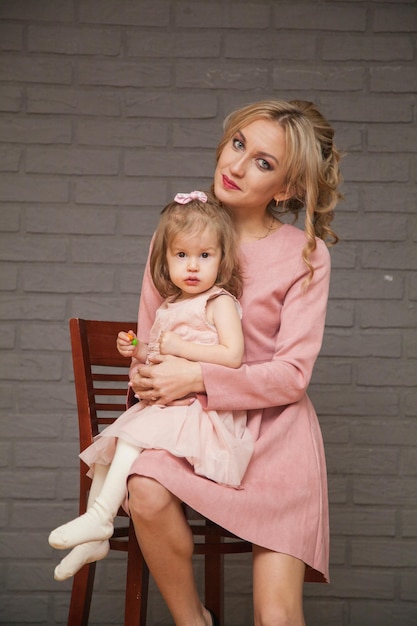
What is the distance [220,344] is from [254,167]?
17.5 inches

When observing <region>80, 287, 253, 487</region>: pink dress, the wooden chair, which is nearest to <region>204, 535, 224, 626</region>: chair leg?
the wooden chair

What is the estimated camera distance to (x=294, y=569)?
1.78 meters

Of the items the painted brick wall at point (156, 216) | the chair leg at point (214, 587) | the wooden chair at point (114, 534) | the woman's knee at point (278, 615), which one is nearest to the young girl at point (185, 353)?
the wooden chair at point (114, 534)

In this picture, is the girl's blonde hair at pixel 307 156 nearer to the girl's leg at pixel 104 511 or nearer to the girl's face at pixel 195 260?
the girl's face at pixel 195 260

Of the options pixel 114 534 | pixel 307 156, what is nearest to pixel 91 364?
pixel 114 534

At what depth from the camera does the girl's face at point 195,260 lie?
6.21 feet

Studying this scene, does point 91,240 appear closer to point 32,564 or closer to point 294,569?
point 32,564

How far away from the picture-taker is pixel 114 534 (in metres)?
2.03

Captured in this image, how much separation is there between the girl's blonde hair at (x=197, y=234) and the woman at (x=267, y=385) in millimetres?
80

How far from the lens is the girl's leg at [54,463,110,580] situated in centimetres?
172

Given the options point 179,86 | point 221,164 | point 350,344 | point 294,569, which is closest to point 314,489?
point 294,569

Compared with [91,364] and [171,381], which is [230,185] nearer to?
[171,381]

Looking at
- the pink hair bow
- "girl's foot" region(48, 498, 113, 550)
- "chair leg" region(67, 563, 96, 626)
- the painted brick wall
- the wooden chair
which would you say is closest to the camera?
"girl's foot" region(48, 498, 113, 550)

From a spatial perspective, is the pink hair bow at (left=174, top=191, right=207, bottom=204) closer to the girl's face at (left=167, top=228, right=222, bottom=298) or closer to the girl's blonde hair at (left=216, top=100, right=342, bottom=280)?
the girl's face at (left=167, top=228, right=222, bottom=298)
